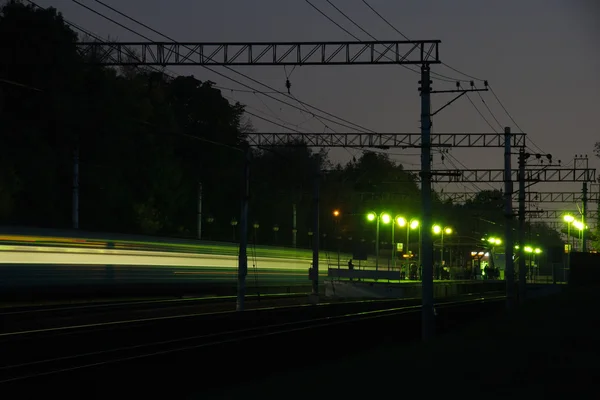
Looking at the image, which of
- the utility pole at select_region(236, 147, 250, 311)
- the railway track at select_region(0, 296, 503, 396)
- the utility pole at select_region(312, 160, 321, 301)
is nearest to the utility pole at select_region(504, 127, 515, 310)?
the railway track at select_region(0, 296, 503, 396)

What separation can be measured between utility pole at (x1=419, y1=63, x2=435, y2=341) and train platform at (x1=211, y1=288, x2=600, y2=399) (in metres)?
0.67

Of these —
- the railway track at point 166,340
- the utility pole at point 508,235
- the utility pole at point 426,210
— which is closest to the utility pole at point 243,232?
the railway track at point 166,340

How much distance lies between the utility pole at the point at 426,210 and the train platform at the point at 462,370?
671 mm

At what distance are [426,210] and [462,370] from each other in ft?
28.3

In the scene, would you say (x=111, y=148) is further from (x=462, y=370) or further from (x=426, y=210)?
(x=462, y=370)

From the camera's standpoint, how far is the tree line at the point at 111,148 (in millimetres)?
59125


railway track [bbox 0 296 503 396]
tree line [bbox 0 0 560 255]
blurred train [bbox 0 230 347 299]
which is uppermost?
tree line [bbox 0 0 560 255]

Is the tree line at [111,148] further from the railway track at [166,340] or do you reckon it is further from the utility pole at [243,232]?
the railway track at [166,340]

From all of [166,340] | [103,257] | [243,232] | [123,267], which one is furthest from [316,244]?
[166,340]

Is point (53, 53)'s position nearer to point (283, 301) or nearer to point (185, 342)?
point (283, 301)

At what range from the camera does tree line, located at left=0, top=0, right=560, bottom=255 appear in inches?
2328

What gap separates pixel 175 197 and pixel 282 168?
1102 inches

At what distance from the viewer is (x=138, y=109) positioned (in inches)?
2891

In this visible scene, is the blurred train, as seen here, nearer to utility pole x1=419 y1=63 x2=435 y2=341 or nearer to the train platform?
the train platform
